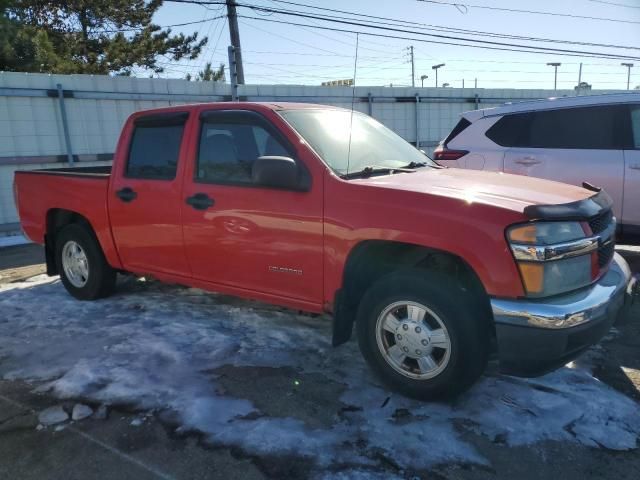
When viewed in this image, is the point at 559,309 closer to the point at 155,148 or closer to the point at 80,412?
the point at 80,412

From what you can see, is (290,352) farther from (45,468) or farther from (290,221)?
(45,468)

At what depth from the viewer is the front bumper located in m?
2.74

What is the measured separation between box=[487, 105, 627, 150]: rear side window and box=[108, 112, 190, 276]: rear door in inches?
151

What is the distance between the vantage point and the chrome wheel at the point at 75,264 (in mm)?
5273

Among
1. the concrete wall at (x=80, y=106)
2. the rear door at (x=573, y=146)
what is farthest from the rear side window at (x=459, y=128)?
the concrete wall at (x=80, y=106)

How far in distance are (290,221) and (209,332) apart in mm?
1408

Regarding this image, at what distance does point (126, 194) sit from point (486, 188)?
299cm

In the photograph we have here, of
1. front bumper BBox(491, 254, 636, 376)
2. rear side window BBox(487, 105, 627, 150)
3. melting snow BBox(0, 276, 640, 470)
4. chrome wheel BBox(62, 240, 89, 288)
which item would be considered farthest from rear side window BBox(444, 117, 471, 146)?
chrome wheel BBox(62, 240, 89, 288)

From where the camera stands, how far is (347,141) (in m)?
3.89

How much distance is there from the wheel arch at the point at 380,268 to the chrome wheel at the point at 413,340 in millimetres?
267

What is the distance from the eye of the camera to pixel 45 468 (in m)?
2.68

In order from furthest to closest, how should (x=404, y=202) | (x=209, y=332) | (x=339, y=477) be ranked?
(x=209, y=332) < (x=404, y=202) < (x=339, y=477)

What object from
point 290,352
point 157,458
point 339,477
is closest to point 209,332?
point 290,352

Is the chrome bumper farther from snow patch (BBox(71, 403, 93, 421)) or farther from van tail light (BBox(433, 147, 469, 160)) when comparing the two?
van tail light (BBox(433, 147, 469, 160))
